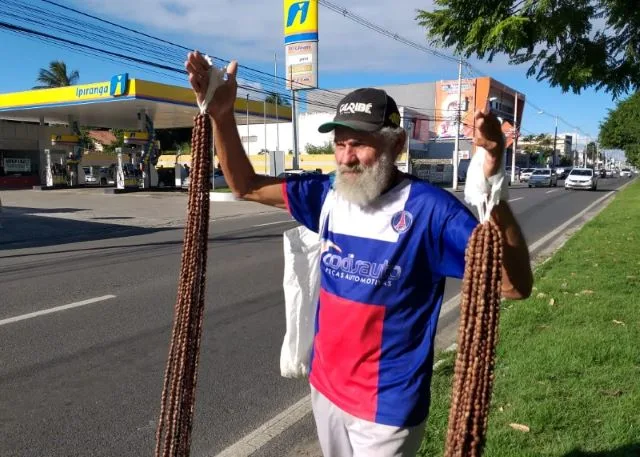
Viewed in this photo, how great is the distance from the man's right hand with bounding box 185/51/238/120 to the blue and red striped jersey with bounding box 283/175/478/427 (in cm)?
57

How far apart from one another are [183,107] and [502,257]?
27046mm

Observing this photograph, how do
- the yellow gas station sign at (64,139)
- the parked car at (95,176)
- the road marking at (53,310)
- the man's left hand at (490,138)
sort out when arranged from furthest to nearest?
the parked car at (95,176) → the yellow gas station sign at (64,139) → the road marking at (53,310) → the man's left hand at (490,138)

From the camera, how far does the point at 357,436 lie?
6.04 feet

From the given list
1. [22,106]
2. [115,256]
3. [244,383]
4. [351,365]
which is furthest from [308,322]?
[22,106]

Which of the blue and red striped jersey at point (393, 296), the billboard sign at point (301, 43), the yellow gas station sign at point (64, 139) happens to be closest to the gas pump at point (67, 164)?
the yellow gas station sign at point (64, 139)

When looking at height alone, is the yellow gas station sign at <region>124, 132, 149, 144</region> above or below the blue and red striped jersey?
above

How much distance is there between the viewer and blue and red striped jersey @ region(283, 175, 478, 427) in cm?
175

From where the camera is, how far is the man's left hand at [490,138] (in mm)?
1413

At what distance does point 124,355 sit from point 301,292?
324cm

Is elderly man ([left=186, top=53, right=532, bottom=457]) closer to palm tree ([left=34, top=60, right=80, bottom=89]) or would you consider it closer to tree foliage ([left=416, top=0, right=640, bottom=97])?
tree foliage ([left=416, top=0, right=640, bottom=97])

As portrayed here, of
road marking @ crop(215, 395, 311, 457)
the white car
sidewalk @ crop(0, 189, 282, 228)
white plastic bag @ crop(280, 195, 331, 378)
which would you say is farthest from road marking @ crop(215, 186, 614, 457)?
the white car

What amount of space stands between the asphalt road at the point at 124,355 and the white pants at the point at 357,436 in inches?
55.6

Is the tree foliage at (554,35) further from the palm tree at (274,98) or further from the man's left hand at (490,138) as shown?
the palm tree at (274,98)

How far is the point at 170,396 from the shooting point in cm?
188
